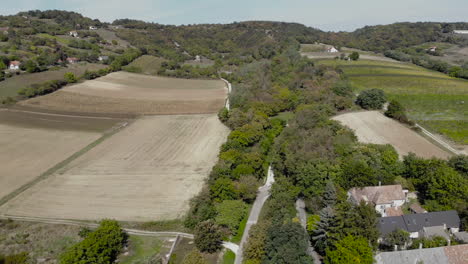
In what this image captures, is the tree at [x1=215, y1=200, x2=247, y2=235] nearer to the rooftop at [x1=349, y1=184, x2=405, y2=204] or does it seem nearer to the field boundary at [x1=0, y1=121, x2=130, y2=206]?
the rooftop at [x1=349, y1=184, x2=405, y2=204]

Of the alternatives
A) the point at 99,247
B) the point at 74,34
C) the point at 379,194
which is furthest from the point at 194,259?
the point at 74,34

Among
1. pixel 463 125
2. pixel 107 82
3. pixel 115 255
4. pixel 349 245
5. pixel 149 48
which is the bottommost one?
pixel 115 255

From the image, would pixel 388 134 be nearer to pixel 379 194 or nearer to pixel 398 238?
pixel 379 194

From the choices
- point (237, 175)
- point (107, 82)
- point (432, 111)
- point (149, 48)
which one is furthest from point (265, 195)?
point (149, 48)

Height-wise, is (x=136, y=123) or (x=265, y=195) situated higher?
(x=136, y=123)

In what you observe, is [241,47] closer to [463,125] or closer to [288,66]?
[288,66]

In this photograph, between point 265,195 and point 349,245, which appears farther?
point 265,195

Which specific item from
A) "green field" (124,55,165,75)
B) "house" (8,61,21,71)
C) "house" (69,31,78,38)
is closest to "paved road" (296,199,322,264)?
"green field" (124,55,165,75)
